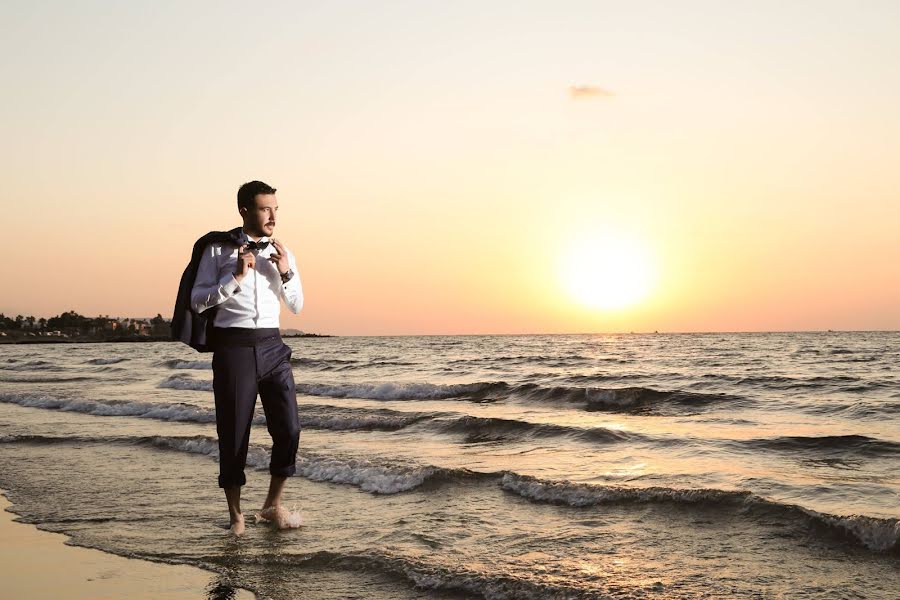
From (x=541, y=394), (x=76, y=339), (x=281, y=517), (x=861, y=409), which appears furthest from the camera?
(x=76, y=339)

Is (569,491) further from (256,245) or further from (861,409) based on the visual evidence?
(861,409)

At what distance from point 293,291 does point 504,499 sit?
2.83 meters

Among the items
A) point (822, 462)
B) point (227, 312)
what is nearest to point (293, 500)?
point (227, 312)

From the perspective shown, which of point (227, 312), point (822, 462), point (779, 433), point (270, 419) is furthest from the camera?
point (779, 433)

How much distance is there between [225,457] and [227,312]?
41.0 inches

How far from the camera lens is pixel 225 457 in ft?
19.3

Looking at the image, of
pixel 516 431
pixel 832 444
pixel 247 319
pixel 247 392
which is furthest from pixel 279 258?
pixel 832 444

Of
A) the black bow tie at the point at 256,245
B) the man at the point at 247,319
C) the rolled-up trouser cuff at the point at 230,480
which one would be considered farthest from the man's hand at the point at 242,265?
the rolled-up trouser cuff at the point at 230,480

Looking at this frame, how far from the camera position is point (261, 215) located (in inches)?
223

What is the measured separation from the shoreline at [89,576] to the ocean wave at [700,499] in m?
3.27

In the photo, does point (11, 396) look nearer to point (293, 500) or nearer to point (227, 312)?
point (293, 500)

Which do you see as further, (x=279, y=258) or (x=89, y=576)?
(x=279, y=258)

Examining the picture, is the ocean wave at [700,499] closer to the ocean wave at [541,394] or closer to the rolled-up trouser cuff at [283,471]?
the rolled-up trouser cuff at [283,471]

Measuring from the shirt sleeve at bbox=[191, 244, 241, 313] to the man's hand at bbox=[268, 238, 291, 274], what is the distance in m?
0.30
